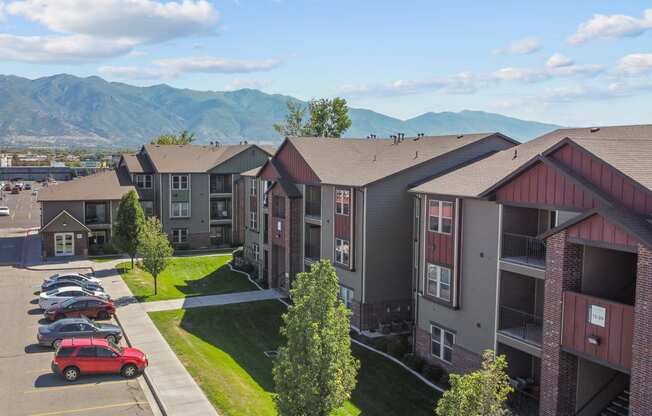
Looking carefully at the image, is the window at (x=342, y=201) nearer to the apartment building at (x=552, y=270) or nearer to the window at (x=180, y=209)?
the apartment building at (x=552, y=270)

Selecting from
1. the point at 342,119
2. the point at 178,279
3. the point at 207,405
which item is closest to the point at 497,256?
the point at 207,405

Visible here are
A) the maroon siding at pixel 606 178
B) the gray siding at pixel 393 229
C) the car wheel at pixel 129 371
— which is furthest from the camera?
the gray siding at pixel 393 229

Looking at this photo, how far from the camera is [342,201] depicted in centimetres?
3328

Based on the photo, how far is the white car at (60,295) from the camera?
34.5 metres

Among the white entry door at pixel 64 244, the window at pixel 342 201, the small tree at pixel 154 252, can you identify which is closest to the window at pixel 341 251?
the window at pixel 342 201

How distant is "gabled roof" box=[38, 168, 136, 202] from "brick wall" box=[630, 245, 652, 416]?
47.5 m

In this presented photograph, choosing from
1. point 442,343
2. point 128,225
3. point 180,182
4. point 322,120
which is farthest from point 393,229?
point 322,120

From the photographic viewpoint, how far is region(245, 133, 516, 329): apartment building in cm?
3158

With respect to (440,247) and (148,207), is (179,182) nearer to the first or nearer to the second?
(148,207)

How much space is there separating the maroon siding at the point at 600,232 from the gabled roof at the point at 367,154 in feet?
44.2

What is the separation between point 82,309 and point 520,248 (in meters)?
24.2

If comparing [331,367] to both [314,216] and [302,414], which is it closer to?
[302,414]

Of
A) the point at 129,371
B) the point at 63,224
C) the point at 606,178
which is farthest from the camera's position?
the point at 63,224

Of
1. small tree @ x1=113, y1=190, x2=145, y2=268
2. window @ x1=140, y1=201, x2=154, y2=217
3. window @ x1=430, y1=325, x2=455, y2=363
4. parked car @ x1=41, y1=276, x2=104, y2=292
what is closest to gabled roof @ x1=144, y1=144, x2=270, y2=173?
window @ x1=140, y1=201, x2=154, y2=217
